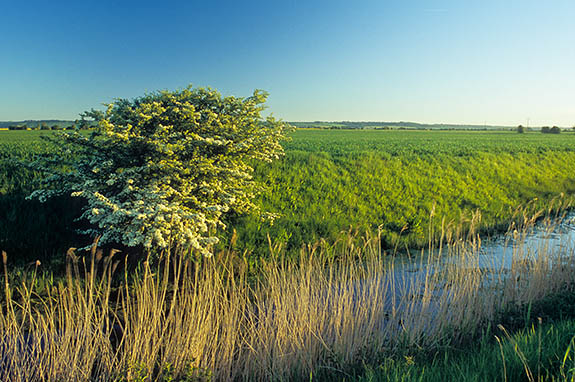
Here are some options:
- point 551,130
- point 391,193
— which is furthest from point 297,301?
point 551,130

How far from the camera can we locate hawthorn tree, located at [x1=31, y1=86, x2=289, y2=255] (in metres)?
7.58

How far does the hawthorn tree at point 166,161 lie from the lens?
758cm

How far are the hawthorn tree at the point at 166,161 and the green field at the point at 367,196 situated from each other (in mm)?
1522

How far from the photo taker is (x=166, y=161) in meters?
8.19

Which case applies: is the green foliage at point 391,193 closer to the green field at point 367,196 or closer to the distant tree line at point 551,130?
the green field at point 367,196

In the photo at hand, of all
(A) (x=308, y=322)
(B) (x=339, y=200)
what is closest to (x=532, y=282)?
(A) (x=308, y=322)

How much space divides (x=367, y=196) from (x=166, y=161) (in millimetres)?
10354

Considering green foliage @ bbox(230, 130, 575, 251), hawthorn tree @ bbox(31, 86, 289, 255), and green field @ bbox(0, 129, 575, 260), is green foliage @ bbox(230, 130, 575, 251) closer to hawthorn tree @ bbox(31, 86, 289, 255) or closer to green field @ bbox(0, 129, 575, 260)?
green field @ bbox(0, 129, 575, 260)

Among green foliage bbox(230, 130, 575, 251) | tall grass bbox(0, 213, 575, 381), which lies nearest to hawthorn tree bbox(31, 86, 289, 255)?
tall grass bbox(0, 213, 575, 381)

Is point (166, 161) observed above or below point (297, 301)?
above

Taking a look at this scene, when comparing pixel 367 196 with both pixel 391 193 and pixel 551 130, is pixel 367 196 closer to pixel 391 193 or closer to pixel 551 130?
pixel 391 193

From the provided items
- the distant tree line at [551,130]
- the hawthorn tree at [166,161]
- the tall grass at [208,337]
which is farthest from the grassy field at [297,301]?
the distant tree line at [551,130]

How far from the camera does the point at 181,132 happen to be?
334 inches

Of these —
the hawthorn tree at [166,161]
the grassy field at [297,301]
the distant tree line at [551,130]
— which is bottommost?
the grassy field at [297,301]
